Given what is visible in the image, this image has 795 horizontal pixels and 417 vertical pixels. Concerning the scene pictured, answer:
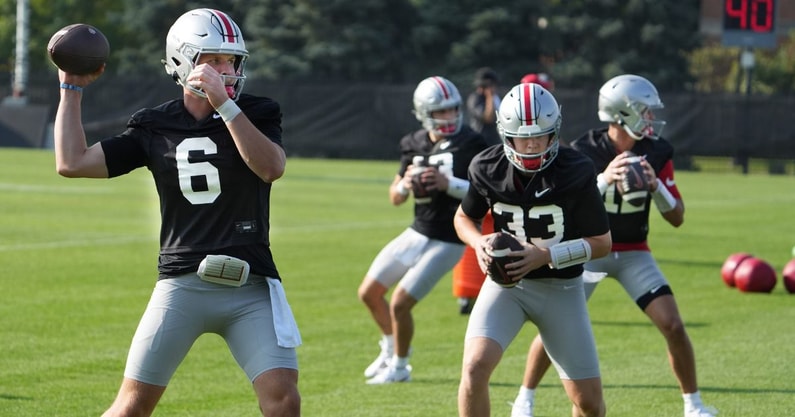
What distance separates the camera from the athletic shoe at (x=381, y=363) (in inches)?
378

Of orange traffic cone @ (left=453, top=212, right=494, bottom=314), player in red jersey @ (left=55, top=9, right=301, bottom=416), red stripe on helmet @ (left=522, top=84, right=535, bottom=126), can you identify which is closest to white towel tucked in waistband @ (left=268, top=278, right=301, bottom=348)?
player in red jersey @ (left=55, top=9, right=301, bottom=416)

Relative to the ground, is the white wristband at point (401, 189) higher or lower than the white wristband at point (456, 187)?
lower

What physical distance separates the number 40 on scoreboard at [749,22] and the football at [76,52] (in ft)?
90.5

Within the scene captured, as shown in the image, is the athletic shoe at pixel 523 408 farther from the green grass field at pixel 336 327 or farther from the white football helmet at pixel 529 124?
the white football helmet at pixel 529 124

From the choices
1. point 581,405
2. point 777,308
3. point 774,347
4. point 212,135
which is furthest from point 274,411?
point 777,308

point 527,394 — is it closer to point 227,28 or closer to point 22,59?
point 227,28

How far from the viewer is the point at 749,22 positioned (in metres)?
31.7

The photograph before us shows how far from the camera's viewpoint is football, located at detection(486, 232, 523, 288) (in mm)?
6555

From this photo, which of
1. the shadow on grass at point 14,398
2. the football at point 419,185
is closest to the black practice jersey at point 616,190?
the football at point 419,185

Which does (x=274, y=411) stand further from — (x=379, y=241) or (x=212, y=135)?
(x=379, y=241)

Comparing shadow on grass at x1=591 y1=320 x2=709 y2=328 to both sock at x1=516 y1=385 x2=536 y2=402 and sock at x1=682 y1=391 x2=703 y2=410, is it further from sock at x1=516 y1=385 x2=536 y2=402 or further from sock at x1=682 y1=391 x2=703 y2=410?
sock at x1=516 y1=385 x2=536 y2=402

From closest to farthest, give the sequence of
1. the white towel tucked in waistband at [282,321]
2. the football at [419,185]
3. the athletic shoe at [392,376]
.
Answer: the white towel tucked in waistband at [282,321]
the athletic shoe at [392,376]
the football at [419,185]

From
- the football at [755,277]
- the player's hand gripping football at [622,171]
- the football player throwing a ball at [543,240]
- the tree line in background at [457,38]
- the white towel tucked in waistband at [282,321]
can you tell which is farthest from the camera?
the tree line in background at [457,38]

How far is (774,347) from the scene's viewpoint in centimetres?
1077
